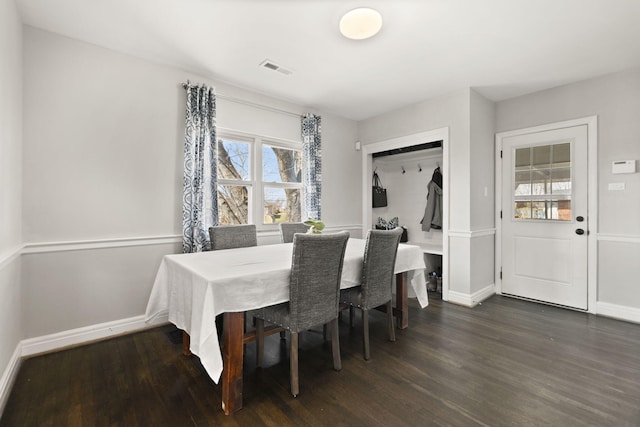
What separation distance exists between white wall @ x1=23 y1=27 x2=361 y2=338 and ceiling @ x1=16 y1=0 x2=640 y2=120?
0.25 m

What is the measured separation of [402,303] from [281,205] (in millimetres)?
2048

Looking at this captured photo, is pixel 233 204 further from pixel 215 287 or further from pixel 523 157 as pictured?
pixel 523 157

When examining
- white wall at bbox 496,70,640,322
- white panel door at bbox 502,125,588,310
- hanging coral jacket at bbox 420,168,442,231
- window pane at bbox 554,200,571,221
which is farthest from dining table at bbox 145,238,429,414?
white wall at bbox 496,70,640,322

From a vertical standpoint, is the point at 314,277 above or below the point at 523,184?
below

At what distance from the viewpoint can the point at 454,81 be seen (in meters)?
3.38

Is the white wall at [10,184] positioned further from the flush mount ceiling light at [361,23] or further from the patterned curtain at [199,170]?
the flush mount ceiling light at [361,23]

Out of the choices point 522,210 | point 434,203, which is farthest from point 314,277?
point 522,210

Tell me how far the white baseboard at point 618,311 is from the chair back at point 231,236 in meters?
3.80

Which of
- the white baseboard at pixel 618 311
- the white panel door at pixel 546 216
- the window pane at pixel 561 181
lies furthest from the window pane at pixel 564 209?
the white baseboard at pixel 618 311

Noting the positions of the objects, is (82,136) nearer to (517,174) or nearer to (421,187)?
(421,187)

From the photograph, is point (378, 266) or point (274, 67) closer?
point (378, 266)

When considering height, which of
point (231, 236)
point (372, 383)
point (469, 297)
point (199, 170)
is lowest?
point (372, 383)

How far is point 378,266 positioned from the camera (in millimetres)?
2414

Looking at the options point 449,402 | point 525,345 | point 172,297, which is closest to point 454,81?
point 525,345
